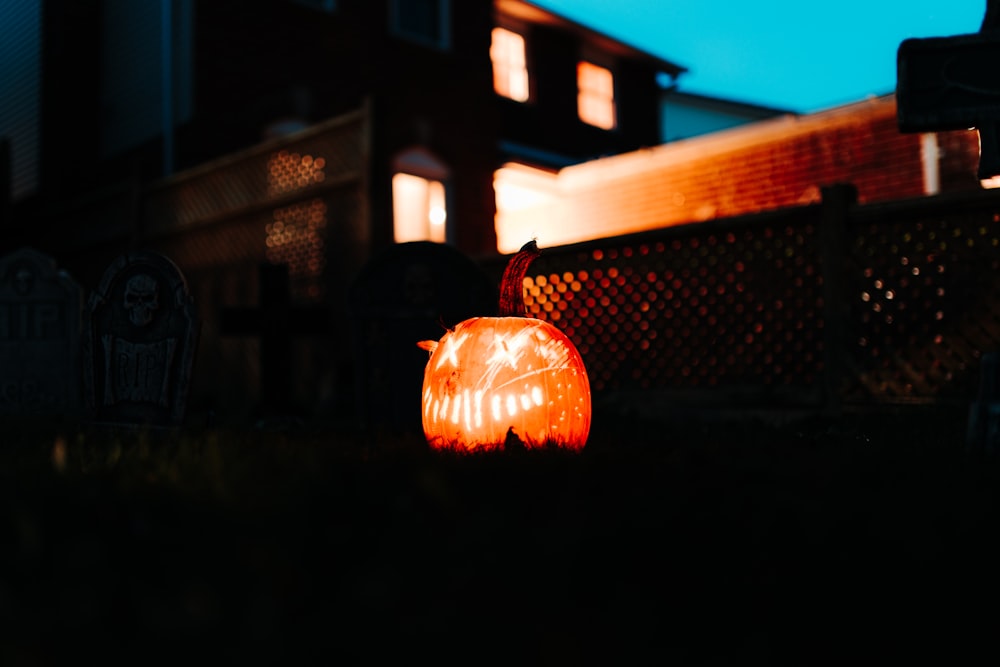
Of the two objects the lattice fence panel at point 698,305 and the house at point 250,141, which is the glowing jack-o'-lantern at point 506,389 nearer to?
the lattice fence panel at point 698,305

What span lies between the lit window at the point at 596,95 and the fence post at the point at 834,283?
1342 cm

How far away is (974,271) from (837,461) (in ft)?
11.5

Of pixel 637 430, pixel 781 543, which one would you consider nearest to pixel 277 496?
pixel 781 543

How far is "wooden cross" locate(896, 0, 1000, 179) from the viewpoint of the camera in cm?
460

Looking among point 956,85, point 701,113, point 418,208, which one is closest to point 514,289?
point 956,85

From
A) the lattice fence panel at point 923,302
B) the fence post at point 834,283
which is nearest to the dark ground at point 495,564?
the lattice fence panel at point 923,302

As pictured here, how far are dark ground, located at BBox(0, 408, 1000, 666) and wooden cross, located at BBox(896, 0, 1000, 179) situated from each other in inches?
91.2

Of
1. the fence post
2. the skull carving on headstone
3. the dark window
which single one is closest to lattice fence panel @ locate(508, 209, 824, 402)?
the fence post

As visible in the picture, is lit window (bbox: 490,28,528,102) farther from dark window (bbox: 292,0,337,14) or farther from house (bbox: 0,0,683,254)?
dark window (bbox: 292,0,337,14)

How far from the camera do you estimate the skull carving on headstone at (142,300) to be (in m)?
5.16

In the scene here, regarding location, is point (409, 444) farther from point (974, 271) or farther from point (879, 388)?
point (974, 271)

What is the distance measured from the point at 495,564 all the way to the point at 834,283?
215 inches

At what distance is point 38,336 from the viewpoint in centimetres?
701

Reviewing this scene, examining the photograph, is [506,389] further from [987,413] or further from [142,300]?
[142,300]
